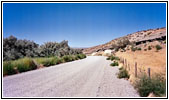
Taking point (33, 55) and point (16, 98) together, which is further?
point (33, 55)

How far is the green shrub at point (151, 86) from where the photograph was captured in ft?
21.1

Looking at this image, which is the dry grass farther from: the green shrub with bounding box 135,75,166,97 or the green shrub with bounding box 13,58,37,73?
the green shrub with bounding box 13,58,37,73

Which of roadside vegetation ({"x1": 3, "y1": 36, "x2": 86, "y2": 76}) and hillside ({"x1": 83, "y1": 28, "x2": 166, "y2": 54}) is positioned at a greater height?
hillside ({"x1": 83, "y1": 28, "x2": 166, "y2": 54})

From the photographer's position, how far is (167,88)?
20.7ft

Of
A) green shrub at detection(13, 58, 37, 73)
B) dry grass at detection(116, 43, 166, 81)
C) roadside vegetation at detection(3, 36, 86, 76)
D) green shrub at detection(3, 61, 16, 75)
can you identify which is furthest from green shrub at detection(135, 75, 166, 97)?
green shrub at detection(13, 58, 37, 73)

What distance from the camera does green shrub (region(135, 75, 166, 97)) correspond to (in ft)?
21.1

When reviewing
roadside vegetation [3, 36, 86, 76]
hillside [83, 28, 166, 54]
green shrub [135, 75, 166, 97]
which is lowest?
green shrub [135, 75, 166, 97]

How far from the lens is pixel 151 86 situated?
6730mm

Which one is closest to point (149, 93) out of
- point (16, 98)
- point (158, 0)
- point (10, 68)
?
point (158, 0)

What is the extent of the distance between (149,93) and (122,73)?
4359 mm

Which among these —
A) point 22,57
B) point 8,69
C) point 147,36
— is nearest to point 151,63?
point 8,69

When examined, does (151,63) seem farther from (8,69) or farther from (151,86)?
(8,69)

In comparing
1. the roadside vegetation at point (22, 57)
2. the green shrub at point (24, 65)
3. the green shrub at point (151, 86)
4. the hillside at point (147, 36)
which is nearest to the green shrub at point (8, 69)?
the roadside vegetation at point (22, 57)

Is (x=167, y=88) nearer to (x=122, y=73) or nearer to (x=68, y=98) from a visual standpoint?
(x=68, y=98)
